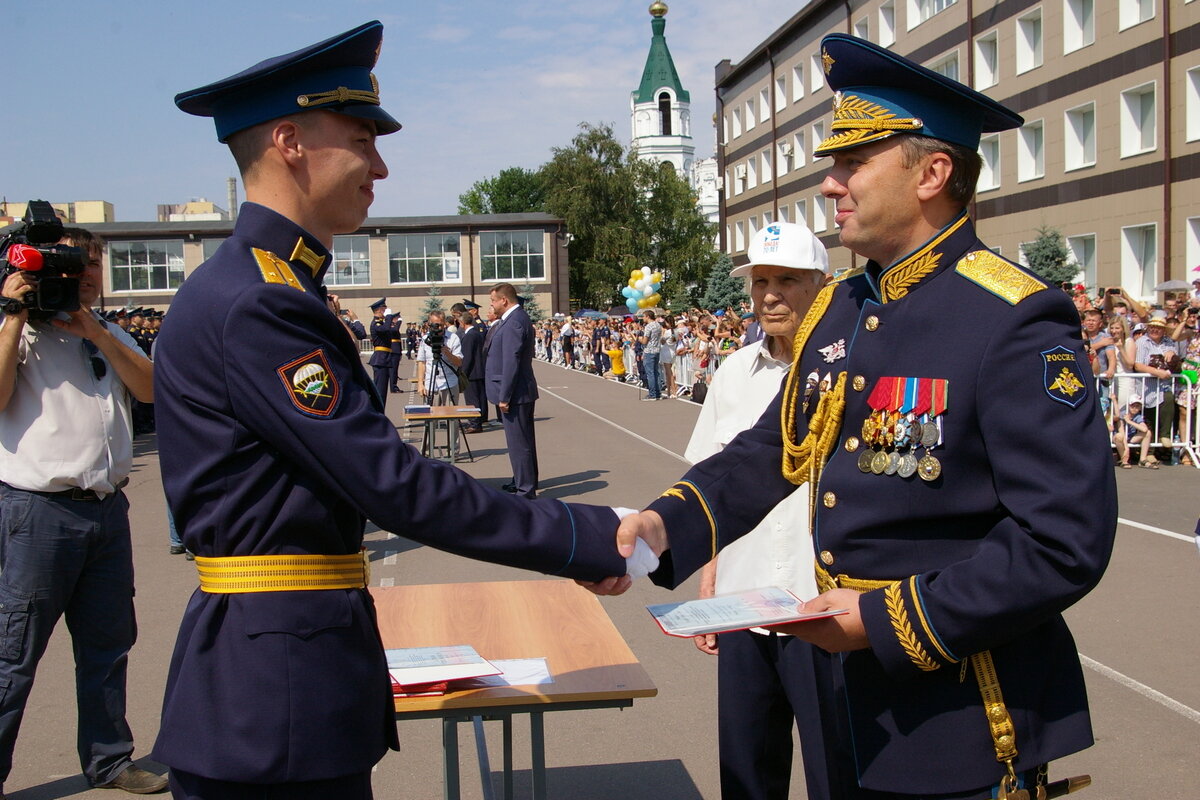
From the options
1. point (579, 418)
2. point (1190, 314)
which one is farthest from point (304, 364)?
point (579, 418)

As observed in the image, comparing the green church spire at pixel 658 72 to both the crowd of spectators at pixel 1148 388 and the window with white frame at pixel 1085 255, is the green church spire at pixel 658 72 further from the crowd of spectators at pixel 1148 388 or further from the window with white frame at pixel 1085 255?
the crowd of spectators at pixel 1148 388

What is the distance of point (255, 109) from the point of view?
89.7 inches

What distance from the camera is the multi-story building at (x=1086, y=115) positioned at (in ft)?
72.1

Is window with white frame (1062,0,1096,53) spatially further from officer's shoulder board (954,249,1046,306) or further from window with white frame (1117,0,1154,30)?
officer's shoulder board (954,249,1046,306)

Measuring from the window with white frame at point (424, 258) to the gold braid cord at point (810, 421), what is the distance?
60300mm

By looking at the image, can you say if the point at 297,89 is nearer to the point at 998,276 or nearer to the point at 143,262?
the point at 998,276

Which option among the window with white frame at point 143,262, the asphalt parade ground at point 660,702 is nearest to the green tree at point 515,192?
the window with white frame at point 143,262

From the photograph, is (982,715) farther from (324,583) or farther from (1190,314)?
(1190,314)

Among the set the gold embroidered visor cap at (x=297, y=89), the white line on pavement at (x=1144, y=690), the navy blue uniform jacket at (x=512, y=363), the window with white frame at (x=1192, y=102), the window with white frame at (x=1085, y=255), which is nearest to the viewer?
the gold embroidered visor cap at (x=297, y=89)

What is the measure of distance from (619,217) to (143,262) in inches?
1046

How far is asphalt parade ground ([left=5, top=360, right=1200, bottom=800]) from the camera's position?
4117 millimetres

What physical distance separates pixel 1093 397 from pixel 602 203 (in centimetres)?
5923

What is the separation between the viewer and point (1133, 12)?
75.6 ft

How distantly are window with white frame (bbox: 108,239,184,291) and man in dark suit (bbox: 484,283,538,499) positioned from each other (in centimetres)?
5385
